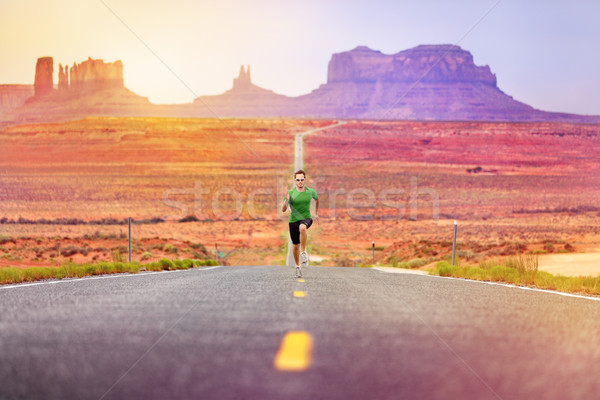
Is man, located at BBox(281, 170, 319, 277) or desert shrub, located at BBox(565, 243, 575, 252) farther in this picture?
desert shrub, located at BBox(565, 243, 575, 252)

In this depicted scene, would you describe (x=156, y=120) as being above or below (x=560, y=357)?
above

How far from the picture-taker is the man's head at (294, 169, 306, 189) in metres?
11.8

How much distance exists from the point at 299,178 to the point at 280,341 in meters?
6.80

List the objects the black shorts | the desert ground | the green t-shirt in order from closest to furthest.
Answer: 1. the green t-shirt
2. the black shorts
3. the desert ground

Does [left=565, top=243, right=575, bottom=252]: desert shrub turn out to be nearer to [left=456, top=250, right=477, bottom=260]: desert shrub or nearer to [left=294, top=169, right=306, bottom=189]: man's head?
[left=456, top=250, right=477, bottom=260]: desert shrub

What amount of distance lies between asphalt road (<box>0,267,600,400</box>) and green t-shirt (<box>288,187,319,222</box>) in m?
4.02

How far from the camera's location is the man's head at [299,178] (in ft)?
38.6

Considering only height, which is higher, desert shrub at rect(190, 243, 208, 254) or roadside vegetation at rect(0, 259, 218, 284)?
roadside vegetation at rect(0, 259, 218, 284)

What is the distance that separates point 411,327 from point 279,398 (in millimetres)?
2646

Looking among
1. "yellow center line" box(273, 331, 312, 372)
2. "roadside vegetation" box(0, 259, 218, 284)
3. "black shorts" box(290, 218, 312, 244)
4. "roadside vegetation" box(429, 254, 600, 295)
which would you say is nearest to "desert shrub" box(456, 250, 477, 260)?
"roadside vegetation" box(429, 254, 600, 295)

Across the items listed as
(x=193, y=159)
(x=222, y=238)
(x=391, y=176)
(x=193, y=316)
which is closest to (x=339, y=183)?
(x=391, y=176)

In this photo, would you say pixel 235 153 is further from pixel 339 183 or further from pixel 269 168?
pixel 339 183

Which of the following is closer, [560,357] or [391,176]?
[560,357]

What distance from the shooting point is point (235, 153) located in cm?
13600
